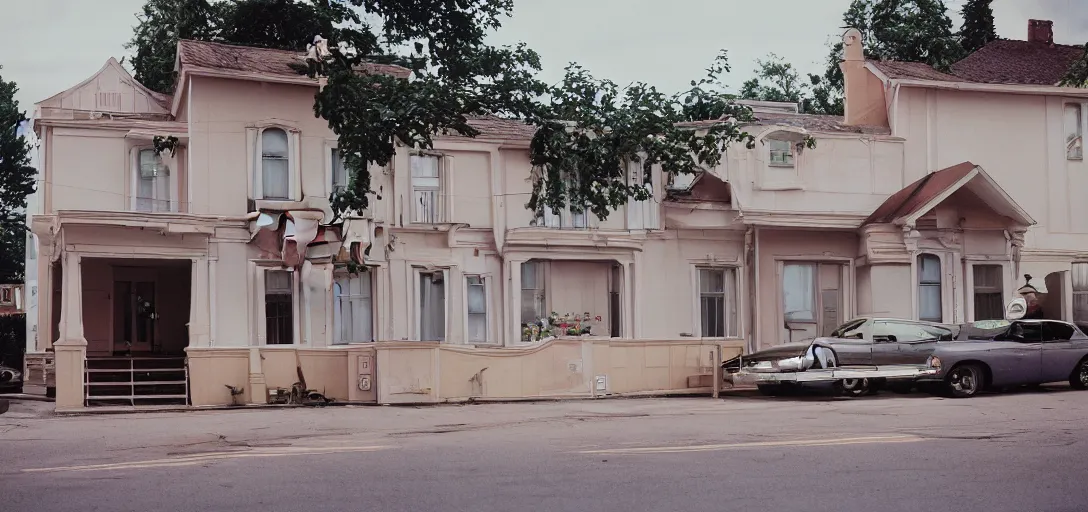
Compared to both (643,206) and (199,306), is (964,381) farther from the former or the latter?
(199,306)

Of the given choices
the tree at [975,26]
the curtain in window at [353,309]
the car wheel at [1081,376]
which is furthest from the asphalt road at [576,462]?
the tree at [975,26]

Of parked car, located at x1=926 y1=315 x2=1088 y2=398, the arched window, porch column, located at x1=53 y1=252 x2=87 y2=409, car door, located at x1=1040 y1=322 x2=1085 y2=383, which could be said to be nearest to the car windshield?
parked car, located at x1=926 y1=315 x2=1088 y2=398

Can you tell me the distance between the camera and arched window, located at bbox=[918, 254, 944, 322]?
2988cm

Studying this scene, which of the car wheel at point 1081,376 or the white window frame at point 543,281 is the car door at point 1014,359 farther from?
the white window frame at point 543,281

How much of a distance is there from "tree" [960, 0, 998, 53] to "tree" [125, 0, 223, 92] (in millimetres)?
27883

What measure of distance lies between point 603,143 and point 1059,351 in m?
10.7

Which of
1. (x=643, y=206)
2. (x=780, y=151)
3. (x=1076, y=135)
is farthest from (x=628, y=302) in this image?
(x=1076, y=135)

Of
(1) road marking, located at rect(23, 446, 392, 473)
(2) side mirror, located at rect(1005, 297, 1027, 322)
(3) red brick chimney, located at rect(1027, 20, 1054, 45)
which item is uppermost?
(3) red brick chimney, located at rect(1027, 20, 1054, 45)

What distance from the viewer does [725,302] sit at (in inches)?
1204

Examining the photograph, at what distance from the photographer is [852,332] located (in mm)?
24047

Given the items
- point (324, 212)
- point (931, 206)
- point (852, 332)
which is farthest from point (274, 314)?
point (931, 206)

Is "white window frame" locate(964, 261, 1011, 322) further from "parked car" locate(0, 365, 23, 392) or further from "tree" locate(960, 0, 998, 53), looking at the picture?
"parked car" locate(0, 365, 23, 392)

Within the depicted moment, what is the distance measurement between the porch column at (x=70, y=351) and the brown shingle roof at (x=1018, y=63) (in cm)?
2248

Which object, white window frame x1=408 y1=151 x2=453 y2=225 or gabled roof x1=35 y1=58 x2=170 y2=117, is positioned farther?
gabled roof x1=35 y1=58 x2=170 y2=117
